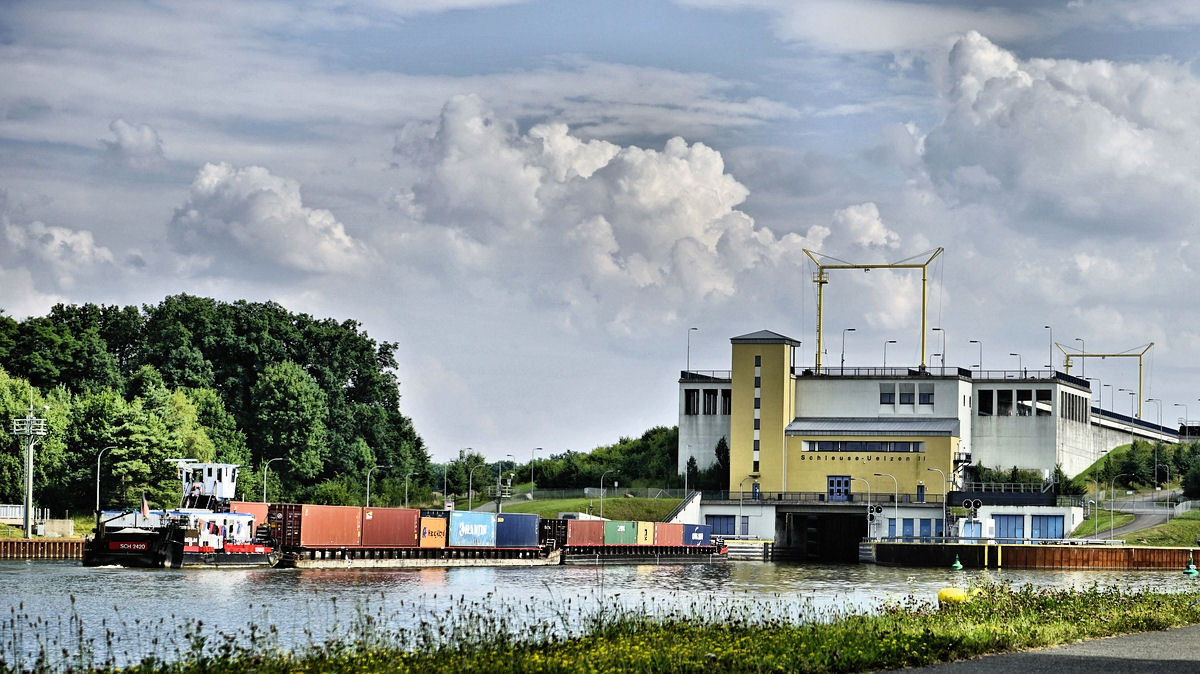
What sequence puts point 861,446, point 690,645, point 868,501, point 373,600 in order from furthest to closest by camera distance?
point 861,446
point 868,501
point 373,600
point 690,645

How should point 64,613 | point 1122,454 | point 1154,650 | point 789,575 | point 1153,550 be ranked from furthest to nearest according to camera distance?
point 1122,454 → point 1153,550 → point 789,575 → point 64,613 → point 1154,650

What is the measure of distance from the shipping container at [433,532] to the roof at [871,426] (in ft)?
185

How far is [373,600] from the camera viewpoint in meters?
56.8

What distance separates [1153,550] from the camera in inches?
4579

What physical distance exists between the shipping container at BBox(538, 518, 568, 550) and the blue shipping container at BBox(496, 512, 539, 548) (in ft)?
5.04

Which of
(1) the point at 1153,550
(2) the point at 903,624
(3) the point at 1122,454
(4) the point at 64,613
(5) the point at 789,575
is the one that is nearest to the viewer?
(2) the point at 903,624

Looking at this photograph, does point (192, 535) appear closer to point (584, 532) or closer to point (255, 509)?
point (255, 509)

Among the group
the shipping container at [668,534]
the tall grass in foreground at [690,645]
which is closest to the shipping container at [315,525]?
the shipping container at [668,534]

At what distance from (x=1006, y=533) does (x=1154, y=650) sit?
11065 cm

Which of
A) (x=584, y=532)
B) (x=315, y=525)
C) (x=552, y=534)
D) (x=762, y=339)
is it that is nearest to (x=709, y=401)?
(x=762, y=339)

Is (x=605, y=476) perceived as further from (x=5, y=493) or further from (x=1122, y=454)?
(x=5, y=493)

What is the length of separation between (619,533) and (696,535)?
48.7 ft

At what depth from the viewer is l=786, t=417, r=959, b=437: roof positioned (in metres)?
146

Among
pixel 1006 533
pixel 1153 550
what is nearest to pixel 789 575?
pixel 1153 550
